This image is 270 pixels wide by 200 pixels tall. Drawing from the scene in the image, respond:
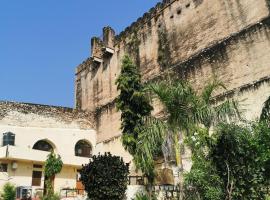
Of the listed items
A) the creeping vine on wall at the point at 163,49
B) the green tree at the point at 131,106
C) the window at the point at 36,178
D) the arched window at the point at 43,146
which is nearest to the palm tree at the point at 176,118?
the green tree at the point at 131,106

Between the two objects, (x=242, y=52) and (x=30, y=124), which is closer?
(x=242, y=52)

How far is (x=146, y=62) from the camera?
21688 mm

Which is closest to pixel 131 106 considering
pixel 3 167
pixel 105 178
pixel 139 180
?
pixel 105 178

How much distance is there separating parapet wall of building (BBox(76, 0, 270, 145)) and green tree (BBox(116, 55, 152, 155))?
4231 mm

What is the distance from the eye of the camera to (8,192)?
691 inches

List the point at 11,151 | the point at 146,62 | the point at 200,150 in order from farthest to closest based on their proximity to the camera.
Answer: the point at 146,62 < the point at 11,151 < the point at 200,150

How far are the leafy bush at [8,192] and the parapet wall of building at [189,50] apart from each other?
708cm

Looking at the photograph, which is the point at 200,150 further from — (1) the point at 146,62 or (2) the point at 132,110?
(1) the point at 146,62

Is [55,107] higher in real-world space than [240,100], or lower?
higher

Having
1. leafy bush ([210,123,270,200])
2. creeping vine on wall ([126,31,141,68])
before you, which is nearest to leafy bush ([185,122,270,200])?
leafy bush ([210,123,270,200])

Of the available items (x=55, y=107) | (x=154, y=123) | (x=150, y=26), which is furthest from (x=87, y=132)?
(x=154, y=123)

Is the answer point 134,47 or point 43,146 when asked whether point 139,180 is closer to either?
point 43,146

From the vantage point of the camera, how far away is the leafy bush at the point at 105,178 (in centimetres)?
1278

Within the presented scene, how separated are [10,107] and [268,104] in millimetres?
16057
